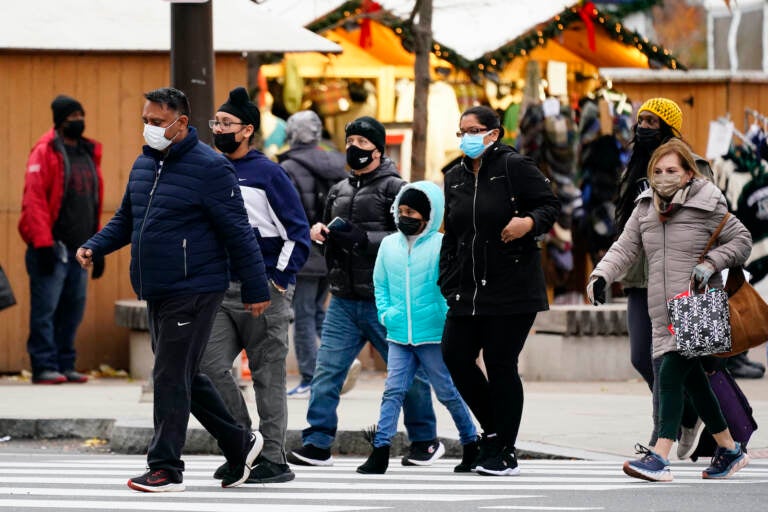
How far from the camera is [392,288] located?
32.8 feet

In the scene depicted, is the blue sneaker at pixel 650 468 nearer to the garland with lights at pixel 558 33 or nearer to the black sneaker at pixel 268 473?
the black sneaker at pixel 268 473

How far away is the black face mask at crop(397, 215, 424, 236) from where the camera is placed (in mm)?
9969

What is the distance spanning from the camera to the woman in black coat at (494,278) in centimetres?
949

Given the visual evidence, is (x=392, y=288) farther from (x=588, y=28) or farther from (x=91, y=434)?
(x=588, y=28)

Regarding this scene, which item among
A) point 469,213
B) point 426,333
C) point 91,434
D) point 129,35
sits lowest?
point 91,434

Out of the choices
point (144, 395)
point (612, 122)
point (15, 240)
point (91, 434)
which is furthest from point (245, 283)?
point (612, 122)

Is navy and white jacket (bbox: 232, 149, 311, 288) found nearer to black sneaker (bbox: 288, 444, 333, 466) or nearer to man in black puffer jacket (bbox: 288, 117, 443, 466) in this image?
man in black puffer jacket (bbox: 288, 117, 443, 466)

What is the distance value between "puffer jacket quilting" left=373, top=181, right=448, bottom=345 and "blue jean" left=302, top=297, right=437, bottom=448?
38 centimetres

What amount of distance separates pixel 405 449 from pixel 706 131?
8.21m

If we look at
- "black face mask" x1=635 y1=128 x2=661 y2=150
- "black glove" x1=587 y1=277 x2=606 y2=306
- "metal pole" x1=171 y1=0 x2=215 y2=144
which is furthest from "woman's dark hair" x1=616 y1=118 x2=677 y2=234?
"metal pole" x1=171 y1=0 x2=215 y2=144

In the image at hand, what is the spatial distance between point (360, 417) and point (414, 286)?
212cm

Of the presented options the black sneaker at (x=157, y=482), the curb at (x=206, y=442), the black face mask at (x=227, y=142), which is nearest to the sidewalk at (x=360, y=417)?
the curb at (x=206, y=442)

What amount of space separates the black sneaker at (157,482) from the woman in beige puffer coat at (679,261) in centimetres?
223

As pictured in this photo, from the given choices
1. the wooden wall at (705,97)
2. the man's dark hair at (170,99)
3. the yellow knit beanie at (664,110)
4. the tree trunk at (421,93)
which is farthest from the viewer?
the wooden wall at (705,97)
